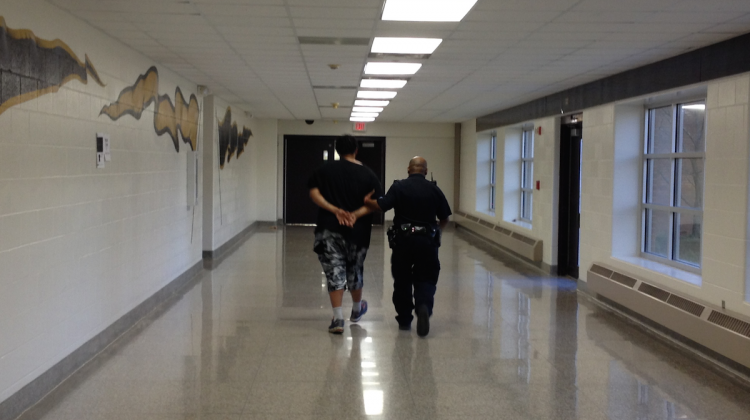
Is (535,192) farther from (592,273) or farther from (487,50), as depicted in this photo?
(487,50)

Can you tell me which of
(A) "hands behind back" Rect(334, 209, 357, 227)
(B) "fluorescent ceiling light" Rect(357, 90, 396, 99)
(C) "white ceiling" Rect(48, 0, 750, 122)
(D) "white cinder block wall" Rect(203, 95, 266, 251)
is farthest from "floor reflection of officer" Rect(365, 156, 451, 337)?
(D) "white cinder block wall" Rect(203, 95, 266, 251)

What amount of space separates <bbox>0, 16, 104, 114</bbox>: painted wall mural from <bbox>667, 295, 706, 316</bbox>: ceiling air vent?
4402 mm

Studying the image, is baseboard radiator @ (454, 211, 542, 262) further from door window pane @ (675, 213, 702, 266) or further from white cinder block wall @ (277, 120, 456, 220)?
door window pane @ (675, 213, 702, 266)

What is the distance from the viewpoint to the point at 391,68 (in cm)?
639

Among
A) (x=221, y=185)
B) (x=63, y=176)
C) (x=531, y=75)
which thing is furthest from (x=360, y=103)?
(x=63, y=176)

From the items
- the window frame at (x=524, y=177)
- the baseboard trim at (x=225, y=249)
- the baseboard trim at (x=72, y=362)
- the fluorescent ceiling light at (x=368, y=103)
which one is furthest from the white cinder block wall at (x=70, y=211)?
the window frame at (x=524, y=177)

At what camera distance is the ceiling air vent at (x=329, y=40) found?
16.0ft

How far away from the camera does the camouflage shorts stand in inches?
200

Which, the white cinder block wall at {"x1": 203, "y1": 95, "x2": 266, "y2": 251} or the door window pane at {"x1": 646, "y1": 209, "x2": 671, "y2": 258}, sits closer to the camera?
the door window pane at {"x1": 646, "y1": 209, "x2": 671, "y2": 258}

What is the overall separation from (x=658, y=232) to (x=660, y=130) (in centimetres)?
95

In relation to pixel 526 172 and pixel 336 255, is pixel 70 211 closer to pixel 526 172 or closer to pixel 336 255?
pixel 336 255

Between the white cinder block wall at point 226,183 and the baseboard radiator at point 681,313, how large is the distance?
506 centimetres

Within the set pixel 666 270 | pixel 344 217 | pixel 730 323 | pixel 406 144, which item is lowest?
pixel 730 323

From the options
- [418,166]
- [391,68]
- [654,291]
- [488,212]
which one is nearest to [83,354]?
[418,166]
